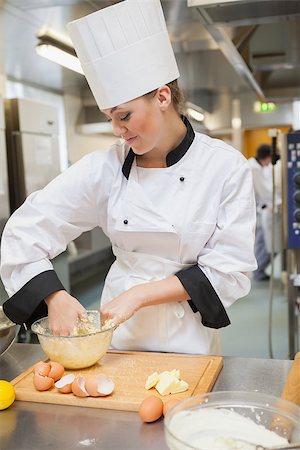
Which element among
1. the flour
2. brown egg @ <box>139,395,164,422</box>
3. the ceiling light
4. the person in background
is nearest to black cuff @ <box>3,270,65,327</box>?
brown egg @ <box>139,395,164,422</box>

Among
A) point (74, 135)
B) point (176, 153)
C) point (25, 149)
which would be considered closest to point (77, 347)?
point (176, 153)

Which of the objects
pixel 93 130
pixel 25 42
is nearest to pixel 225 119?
pixel 93 130

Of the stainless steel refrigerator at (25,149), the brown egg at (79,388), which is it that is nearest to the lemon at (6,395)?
the brown egg at (79,388)

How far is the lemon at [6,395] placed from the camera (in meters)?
0.97

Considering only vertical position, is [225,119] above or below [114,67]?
above

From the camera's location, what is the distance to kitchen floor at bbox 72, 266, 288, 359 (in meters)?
3.41

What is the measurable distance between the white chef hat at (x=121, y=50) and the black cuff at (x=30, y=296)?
1.41ft

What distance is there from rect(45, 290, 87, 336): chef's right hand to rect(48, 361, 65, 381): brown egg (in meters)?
0.08

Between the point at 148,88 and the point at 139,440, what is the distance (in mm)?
756

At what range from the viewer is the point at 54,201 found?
1273 mm

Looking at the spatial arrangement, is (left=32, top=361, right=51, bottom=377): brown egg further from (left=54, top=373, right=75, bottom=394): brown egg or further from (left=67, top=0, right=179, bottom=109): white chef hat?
(left=67, top=0, right=179, bottom=109): white chef hat

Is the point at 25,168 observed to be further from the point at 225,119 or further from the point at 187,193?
the point at 225,119

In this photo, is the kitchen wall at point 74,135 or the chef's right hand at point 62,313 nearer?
the chef's right hand at point 62,313

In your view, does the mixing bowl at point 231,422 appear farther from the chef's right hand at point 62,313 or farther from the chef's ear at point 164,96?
the chef's ear at point 164,96
